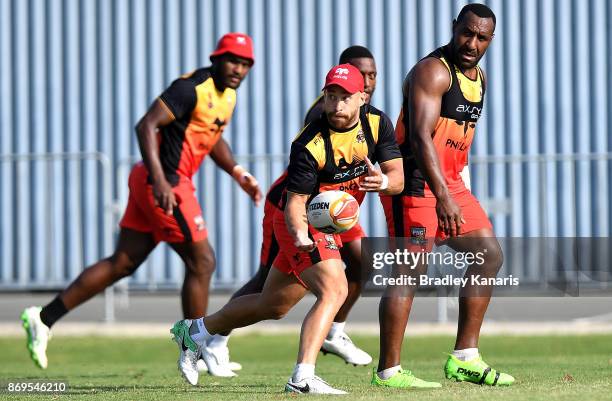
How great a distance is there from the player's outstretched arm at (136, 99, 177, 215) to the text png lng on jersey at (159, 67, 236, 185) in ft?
0.22

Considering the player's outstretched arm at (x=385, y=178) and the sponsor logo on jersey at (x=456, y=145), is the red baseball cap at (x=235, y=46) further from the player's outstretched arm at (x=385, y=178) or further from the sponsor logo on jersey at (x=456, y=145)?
the player's outstretched arm at (x=385, y=178)

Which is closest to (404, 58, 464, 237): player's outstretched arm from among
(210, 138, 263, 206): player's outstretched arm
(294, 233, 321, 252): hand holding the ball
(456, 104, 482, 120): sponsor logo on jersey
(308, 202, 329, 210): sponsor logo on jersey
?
(456, 104, 482, 120): sponsor logo on jersey

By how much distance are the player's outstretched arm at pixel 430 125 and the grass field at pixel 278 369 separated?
979 mm

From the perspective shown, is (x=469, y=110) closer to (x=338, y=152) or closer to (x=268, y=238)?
(x=338, y=152)

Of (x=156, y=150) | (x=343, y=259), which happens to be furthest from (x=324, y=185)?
(x=156, y=150)

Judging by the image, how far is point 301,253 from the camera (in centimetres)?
741

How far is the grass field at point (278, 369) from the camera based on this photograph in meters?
7.46

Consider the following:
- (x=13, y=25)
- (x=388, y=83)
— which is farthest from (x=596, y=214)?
(x=13, y=25)

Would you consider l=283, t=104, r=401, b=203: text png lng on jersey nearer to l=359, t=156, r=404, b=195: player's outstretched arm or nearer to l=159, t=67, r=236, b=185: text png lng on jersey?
l=359, t=156, r=404, b=195: player's outstretched arm

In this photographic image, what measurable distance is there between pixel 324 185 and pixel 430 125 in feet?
2.49

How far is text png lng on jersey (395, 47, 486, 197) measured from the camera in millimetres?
8016

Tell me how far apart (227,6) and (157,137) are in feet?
29.9

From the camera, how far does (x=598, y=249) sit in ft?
51.0

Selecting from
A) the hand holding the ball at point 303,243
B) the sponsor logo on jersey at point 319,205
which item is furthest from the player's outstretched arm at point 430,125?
the hand holding the ball at point 303,243
